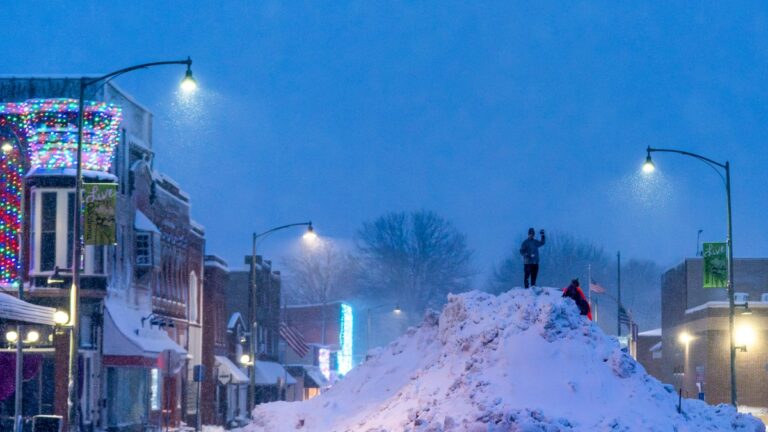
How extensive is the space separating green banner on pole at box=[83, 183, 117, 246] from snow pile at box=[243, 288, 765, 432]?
662 cm

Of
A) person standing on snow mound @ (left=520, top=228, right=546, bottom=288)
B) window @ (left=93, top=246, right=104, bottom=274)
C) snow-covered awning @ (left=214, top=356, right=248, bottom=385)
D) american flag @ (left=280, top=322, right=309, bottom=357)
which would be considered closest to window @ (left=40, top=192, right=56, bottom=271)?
window @ (left=93, top=246, right=104, bottom=274)

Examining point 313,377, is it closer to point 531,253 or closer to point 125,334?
point 125,334

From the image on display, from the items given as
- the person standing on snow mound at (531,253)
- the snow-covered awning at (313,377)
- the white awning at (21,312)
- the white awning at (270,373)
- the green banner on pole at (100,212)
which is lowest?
the snow-covered awning at (313,377)

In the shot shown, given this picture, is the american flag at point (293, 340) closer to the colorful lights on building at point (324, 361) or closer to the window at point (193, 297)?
the colorful lights on building at point (324, 361)

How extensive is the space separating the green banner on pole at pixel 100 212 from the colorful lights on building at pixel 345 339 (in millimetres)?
68064

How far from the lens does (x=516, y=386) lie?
17453 mm

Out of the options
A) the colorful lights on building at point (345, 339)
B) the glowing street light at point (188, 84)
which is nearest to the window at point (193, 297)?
the glowing street light at point (188, 84)

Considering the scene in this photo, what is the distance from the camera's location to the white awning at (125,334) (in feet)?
123

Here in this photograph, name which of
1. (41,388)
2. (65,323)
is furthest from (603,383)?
(41,388)

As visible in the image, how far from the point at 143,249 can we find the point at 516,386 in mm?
26164

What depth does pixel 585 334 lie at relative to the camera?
62.6 ft

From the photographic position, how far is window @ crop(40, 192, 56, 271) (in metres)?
36.2

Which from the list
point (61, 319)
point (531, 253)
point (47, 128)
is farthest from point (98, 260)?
point (531, 253)

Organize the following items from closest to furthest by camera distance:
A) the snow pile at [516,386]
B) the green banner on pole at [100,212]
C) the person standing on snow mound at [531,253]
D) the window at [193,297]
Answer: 1. the snow pile at [516,386]
2. the person standing on snow mound at [531,253]
3. the green banner on pole at [100,212]
4. the window at [193,297]
